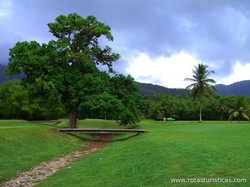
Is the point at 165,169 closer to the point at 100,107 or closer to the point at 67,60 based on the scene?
the point at 100,107

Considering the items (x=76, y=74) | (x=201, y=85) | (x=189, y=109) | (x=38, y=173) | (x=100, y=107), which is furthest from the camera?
(x=189, y=109)

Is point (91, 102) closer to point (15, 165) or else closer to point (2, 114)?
point (15, 165)

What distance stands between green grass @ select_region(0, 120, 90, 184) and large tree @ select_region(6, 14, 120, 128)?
8.39 meters

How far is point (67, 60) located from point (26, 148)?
1954cm

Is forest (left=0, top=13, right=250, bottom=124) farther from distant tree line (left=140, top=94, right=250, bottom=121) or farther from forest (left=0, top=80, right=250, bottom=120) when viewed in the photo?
distant tree line (left=140, top=94, right=250, bottom=121)

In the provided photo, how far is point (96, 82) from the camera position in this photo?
37.6m

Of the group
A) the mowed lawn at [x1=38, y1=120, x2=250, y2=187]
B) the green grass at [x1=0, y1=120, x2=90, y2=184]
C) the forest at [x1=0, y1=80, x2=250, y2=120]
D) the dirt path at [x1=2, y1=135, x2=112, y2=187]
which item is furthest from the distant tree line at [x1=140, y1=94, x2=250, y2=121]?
the mowed lawn at [x1=38, y1=120, x2=250, y2=187]

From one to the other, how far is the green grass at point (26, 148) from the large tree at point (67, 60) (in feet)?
27.5

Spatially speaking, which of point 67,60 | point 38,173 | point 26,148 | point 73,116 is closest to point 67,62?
point 67,60

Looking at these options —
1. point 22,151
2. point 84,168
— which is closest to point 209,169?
point 84,168

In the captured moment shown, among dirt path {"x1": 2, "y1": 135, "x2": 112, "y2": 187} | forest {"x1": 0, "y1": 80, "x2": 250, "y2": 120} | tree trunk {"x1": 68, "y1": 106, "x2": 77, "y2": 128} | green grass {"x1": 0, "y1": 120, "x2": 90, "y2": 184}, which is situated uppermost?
forest {"x1": 0, "y1": 80, "x2": 250, "y2": 120}

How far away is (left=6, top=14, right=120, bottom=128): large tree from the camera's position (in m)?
36.5

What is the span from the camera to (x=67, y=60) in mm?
39875

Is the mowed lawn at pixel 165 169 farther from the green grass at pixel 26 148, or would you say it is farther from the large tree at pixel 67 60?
the large tree at pixel 67 60
